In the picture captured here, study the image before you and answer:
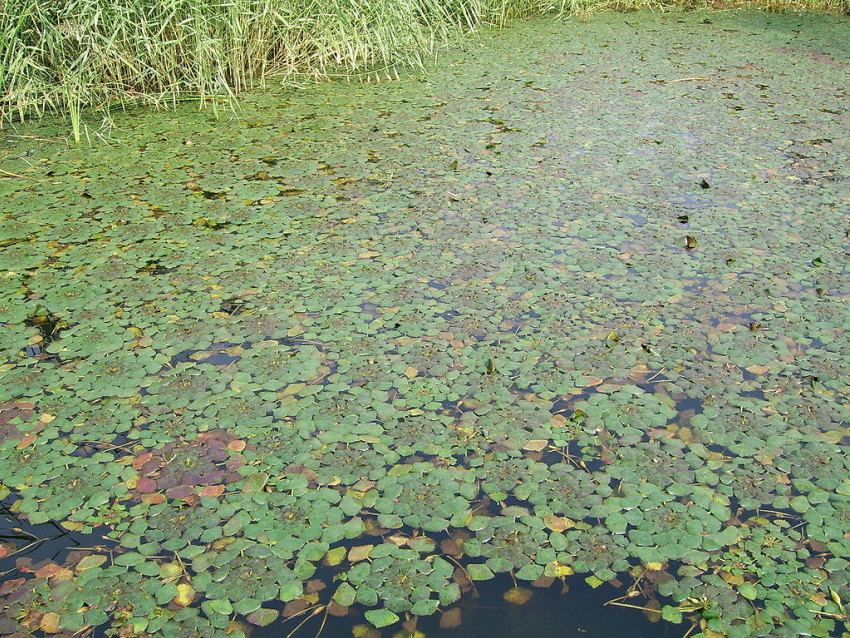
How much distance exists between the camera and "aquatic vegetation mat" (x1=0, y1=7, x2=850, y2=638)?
1.63 meters

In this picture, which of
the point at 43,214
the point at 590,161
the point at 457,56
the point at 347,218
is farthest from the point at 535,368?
the point at 457,56

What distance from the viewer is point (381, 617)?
60.7 inches

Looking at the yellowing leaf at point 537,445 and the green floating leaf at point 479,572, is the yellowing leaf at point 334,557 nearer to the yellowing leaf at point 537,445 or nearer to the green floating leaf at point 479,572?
the green floating leaf at point 479,572

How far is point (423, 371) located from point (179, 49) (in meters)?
2.93

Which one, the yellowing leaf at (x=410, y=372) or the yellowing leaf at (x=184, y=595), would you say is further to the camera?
the yellowing leaf at (x=410, y=372)

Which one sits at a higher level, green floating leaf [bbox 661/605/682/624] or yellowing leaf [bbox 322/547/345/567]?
yellowing leaf [bbox 322/547/345/567]

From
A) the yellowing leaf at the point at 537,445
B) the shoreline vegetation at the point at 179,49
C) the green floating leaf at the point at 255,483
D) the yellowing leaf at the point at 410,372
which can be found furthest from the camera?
the shoreline vegetation at the point at 179,49

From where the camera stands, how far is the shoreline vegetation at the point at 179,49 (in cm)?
406

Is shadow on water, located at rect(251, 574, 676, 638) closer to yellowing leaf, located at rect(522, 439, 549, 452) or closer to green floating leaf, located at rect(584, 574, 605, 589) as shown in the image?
green floating leaf, located at rect(584, 574, 605, 589)

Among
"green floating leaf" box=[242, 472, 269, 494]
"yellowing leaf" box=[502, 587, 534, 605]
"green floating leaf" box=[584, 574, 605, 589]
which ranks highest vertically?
"green floating leaf" box=[242, 472, 269, 494]

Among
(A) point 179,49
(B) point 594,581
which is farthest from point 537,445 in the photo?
(A) point 179,49

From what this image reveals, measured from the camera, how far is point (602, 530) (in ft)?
5.64

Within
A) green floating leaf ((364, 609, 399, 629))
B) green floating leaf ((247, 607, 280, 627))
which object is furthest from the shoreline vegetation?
green floating leaf ((364, 609, 399, 629))

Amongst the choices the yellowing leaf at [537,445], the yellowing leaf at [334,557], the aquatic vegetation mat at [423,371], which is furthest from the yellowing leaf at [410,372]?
the yellowing leaf at [334,557]
